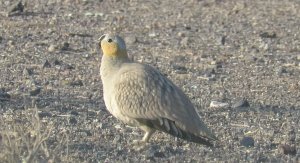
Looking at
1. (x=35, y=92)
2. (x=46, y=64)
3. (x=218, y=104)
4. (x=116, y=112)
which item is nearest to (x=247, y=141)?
(x=116, y=112)

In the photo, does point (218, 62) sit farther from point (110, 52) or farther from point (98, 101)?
point (110, 52)

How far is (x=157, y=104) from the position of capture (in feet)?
27.7

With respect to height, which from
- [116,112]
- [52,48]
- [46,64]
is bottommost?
[116,112]

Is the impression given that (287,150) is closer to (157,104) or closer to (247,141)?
(247,141)

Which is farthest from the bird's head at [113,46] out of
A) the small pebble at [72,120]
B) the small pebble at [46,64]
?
the small pebble at [46,64]

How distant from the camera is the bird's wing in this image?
839 centimetres

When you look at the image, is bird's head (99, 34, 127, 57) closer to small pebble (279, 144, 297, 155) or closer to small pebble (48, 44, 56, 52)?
small pebble (279, 144, 297, 155)

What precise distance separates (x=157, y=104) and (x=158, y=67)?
5.38 meters

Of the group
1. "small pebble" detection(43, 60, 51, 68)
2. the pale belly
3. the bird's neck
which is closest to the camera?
the pale belly

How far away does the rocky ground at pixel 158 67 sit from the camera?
863 cm

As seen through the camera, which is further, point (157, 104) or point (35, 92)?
point (35, 92)

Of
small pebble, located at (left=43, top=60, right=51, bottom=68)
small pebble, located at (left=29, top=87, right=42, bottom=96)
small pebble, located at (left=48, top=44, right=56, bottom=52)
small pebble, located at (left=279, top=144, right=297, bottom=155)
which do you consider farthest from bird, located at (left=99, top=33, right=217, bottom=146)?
small pebble, located at (left=48, top=44, right=56, bottom=52)

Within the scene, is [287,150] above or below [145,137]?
below

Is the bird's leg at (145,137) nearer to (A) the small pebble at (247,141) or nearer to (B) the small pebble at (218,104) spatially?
(A) the small pebble at (247,141)
